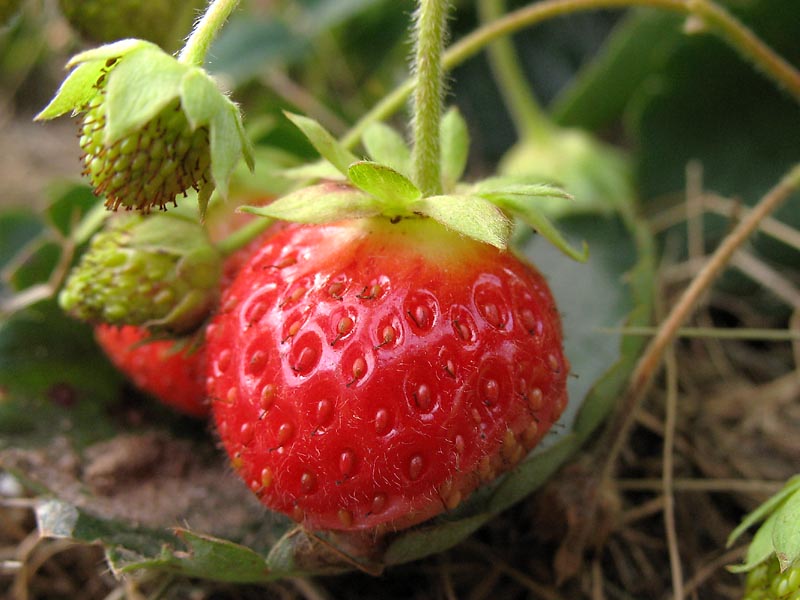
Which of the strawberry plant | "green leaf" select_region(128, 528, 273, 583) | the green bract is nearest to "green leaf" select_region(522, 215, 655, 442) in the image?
the strawberry plant

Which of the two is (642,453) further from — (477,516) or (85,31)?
(85,31)

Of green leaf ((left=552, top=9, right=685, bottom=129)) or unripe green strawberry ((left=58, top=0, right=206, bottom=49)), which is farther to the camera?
green leaf ((left=552, top=9, right=685, bottom=129))

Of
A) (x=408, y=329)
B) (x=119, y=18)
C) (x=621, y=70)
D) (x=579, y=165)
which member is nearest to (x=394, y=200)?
(x=408, y=329)

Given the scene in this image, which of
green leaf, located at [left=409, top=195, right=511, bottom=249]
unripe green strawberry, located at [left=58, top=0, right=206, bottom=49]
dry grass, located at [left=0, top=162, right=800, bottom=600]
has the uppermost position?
unripe green strawberry, located at [left=58, top=0, right=206, bottom=49]

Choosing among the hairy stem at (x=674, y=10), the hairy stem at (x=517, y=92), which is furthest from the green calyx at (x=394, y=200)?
the hairy stem at (x=517, y=92)

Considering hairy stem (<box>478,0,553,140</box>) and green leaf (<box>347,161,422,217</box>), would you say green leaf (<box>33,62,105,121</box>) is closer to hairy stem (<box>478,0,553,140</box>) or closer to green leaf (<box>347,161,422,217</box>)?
green leaf (<box>347,161,422,217</box>)

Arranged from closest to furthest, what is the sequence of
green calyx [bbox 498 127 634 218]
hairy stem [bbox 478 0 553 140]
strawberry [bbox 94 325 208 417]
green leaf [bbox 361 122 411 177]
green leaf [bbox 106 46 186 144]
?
green leaf [bbox 106 46 186 144], green leaf [bbox 361 122 411 177], strawberry [bbox 94 325 208 417], green calyx [bbox 498 127 634 218], hairy stem [bbox 478 0 553 140]

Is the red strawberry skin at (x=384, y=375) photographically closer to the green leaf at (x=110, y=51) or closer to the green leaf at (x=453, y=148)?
the green leaf at (x=453, y=148)

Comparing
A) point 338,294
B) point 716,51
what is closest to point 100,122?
point 338,294
